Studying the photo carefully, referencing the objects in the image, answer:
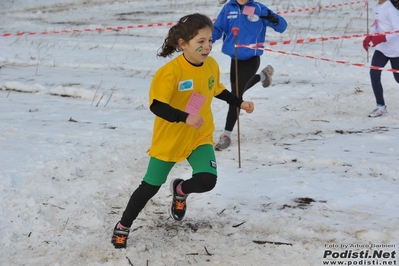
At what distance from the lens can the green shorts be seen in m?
3.98

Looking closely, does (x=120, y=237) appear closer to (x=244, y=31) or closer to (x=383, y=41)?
(x=244, y=31)

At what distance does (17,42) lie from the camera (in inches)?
541

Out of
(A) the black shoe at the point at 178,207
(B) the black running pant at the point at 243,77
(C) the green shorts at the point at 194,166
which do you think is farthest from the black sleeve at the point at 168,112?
(B) the black running pant at the point at 243,77

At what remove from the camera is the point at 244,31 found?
21.4ft

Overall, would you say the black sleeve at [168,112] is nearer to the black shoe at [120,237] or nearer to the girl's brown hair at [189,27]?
the girl's brown hair at [189,27]

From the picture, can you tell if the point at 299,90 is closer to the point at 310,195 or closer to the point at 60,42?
the point at 310,195

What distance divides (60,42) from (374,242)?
1145cm

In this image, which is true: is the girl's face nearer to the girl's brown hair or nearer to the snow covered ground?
the girl's brown hair

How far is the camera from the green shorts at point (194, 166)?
3.98 metres

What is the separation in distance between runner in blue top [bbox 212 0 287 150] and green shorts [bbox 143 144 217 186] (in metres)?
2.35

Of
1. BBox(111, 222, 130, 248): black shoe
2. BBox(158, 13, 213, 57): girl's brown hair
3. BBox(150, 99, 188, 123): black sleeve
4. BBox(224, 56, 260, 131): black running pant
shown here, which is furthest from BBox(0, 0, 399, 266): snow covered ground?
BBox(158, 13, 213, 57): girl's brown hair

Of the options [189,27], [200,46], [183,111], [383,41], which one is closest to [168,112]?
[183,111]

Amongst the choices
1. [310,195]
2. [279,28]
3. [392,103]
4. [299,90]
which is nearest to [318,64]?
[299,90]

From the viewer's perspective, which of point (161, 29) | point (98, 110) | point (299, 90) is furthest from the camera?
point (161, 29)
